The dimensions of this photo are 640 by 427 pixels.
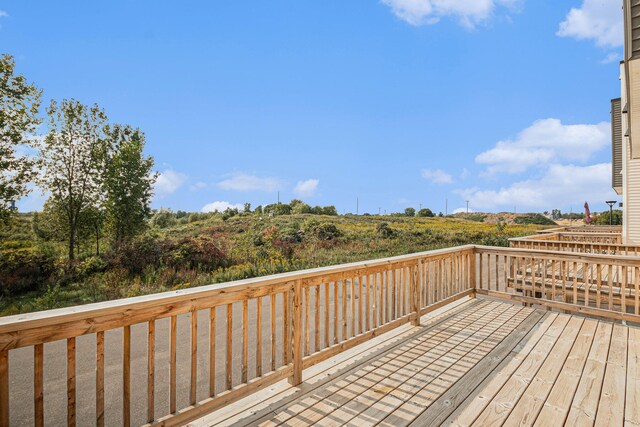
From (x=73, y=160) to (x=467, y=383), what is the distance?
13.3 metres

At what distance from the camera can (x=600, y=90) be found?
607 inches

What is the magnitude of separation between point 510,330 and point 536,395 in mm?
1692

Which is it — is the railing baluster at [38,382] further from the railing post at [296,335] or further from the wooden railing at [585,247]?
the wooden railing at [585,247]

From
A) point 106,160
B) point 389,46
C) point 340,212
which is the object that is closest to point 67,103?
point 106,160

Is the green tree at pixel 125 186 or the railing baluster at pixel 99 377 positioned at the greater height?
the green tree at pixel 125 186

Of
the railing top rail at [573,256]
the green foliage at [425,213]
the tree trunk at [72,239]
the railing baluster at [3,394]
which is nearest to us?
the railing baluster at [3,394]

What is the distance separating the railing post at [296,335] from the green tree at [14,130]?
36.7ft

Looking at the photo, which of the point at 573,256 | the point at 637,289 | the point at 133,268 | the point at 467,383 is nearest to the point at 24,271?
the point at 133,268

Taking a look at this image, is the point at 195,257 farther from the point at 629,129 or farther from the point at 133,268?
the point at 629,129

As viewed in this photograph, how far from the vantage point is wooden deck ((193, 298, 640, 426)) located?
2.21m

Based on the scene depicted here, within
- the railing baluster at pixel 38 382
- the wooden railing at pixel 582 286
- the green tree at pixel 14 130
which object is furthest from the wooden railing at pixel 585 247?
the green tree at pixel 14 130

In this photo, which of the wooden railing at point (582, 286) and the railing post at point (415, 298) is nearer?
the railing post at point (415, 298)

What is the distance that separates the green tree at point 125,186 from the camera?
1167 cm

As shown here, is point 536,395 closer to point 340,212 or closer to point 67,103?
point 67,103
